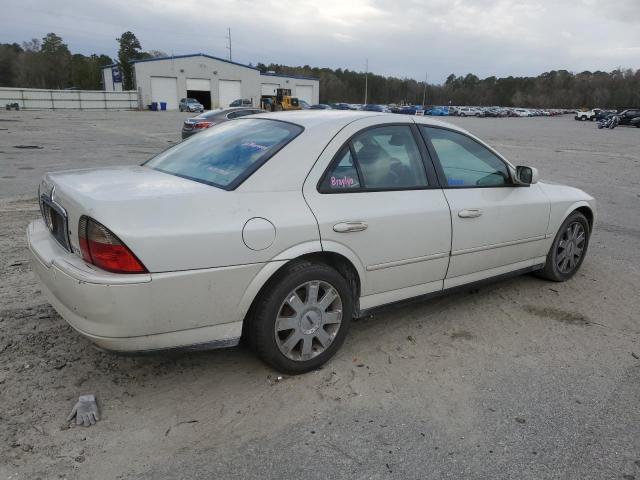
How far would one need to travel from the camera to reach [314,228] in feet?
9.71

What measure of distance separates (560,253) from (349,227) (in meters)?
2.84

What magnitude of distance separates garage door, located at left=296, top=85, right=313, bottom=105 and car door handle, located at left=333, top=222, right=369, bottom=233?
7426 cm

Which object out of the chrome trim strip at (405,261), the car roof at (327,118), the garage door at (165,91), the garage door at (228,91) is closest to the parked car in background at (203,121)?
the car roof at (327,118)

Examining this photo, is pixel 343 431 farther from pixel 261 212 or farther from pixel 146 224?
pixel 146 224

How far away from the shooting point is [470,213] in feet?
12.3

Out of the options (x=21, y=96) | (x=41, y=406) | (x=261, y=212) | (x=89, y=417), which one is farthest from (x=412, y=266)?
(x=21, y=96)

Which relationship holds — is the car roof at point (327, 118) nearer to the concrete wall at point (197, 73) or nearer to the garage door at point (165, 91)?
the concrete wall at point (197, 73)

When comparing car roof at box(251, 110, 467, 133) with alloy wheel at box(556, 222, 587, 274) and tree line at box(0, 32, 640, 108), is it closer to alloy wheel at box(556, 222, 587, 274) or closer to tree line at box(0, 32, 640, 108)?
alloy wheel at box(556, 222, 587, 274)

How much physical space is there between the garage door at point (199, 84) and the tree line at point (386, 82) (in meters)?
11.5

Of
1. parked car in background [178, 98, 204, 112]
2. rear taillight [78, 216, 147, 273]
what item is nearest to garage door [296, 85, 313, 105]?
parked car in background [178, 98, 204, 112]

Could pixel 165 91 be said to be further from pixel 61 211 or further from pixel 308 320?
pixel 308 320

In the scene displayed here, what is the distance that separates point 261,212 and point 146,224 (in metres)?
0.63

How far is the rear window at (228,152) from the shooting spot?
10.00ft

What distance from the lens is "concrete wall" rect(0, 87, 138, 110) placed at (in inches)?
1987
